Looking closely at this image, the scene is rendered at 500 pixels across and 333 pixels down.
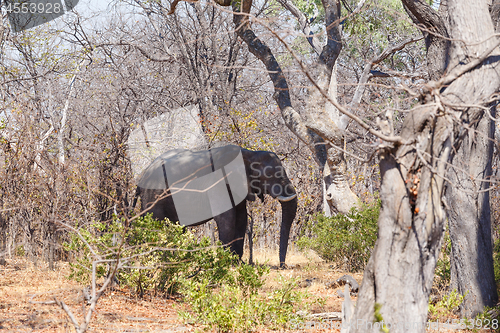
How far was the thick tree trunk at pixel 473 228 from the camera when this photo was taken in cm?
522

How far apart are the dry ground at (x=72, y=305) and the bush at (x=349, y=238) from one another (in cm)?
46

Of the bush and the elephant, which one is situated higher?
the elephant

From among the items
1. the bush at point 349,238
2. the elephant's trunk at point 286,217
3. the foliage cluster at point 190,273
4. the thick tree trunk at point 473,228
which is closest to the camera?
the foliage cluster at point 190,273

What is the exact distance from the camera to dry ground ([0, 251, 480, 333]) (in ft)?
15.6

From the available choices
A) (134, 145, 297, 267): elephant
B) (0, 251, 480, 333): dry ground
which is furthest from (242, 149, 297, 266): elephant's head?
(0, 251, 480, 333): dry ground

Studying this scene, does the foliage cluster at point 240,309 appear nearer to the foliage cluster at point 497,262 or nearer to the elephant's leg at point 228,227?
the foliage cluster at point 497,262

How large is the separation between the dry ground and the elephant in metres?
1.68

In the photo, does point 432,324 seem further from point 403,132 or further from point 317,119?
point 317,119

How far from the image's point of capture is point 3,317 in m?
4.99

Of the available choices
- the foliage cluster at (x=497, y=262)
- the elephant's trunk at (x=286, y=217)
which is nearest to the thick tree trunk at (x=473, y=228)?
the foliage cluster at (x=497, y=262)

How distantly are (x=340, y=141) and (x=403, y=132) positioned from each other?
4.28 metres

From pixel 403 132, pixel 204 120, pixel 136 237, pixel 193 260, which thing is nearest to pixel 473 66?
pixel 403 132

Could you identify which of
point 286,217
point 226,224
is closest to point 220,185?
point 226,224

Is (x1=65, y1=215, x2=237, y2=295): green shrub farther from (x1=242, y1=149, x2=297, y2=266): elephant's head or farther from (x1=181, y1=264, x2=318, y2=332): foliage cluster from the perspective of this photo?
(x1=242, y1=149, x2=297, y2=266): elephant's head
